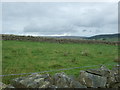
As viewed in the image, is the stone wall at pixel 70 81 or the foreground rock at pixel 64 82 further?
the foreground rock at pixel 64 82

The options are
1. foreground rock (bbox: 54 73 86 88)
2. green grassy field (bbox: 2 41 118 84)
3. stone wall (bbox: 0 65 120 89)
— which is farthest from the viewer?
green grassy field (bbox: 2 41 118 84)

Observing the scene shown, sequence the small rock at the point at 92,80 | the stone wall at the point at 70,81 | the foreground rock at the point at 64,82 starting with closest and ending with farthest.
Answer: the stone wall at the point at 70,81
the foreground rock at the point at 64,82
the small rock at the point at 92,80

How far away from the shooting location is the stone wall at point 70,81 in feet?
16.6

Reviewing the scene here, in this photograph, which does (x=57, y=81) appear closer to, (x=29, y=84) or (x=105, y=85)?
(x=29, y=84)

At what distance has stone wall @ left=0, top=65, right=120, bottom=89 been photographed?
505 centimetres

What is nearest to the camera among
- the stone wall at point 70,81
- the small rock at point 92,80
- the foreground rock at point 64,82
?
the stone wall at point 70,81

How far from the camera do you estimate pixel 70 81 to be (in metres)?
5.47

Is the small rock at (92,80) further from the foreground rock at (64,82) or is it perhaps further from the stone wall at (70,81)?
the foreground rock at (64,82)

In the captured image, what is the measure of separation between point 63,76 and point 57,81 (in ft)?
0.90

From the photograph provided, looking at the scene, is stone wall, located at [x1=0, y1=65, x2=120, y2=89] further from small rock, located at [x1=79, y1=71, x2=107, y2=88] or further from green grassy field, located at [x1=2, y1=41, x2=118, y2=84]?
green grassy field, located at [x1=2, y1=41, x2=118, y2=84]

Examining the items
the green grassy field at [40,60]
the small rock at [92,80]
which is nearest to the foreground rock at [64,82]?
the small rock at [92,80]

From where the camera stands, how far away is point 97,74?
645 cm

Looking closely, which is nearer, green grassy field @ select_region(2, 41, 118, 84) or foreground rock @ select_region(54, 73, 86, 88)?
foreground rock @ select_region(54, 73, 86, 88)

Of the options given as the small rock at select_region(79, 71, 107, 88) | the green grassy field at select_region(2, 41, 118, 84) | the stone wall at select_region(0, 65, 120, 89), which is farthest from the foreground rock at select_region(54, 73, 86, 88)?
the green grassy field at select_region(2, 41, 118, 84)
